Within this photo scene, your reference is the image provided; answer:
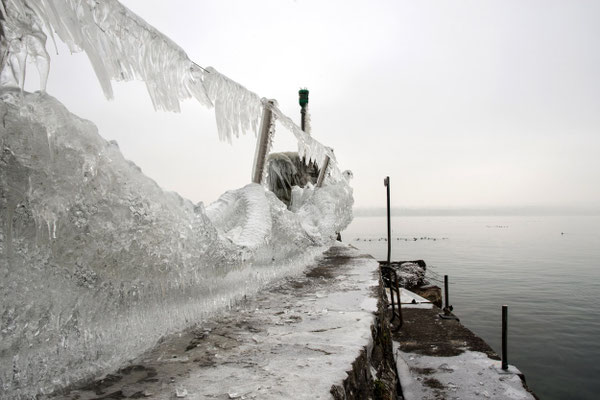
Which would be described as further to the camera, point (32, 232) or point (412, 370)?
point (412, 370)

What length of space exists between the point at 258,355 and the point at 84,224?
41.5 inches

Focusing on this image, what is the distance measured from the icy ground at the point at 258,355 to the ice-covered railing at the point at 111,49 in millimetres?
1235

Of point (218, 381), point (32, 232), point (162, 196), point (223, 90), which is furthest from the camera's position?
point (223, 90)

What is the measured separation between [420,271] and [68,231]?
51.7ft

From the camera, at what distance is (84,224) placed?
1354 millimetres

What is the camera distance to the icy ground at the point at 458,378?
4258 millimetres

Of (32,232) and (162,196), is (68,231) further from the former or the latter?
(162,196)

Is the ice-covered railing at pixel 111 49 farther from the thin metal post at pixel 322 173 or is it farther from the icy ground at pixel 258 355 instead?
the thin metal post at pixel 322 173

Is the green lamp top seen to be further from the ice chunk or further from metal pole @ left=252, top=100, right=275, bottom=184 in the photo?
the ice chunk

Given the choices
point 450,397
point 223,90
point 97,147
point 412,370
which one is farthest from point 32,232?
point 412,370

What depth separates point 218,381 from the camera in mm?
1536

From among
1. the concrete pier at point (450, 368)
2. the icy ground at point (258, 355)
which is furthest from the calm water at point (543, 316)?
the icy ground at point (258, 355)

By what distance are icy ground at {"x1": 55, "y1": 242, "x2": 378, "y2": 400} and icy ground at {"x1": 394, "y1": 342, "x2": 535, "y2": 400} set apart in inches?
85.6

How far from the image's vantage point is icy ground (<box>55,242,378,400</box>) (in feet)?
4.75
